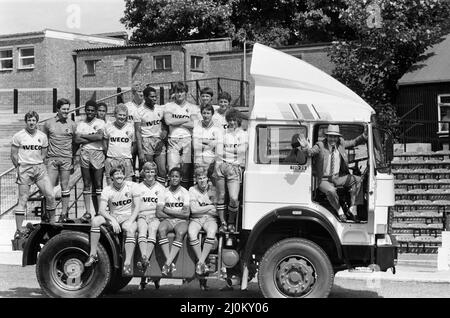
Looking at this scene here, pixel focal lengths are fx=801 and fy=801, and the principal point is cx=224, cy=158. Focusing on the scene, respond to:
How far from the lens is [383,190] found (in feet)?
35.0

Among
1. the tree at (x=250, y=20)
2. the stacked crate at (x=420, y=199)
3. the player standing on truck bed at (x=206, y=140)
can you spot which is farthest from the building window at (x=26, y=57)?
the player standing on truck bed at (x=206, y=140)

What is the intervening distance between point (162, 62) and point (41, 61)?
8.07m

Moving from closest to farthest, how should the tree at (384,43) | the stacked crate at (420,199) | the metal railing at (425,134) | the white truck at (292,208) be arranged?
the white truck at (292,208) → the stacked crate at (420,199) → the metal railing at (425,134) → the tree at (384,43)

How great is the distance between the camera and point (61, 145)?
1298cm

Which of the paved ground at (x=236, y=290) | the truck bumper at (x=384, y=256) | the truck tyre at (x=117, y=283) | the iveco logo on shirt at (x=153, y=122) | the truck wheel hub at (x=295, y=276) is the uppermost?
the iveco logo on shirt at (x=153, y=122)

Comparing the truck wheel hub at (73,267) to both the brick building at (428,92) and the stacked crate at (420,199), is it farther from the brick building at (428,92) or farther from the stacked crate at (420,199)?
the brick building at (428,92)

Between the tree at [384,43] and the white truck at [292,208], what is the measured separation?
17532 millimetres

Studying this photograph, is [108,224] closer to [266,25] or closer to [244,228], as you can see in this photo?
[244,228]

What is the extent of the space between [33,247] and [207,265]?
2.72 meters

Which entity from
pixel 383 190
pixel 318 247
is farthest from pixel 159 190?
pixel 383 190

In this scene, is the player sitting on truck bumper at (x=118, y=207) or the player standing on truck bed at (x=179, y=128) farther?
the player standing on truck bed at (x=179, y=128)

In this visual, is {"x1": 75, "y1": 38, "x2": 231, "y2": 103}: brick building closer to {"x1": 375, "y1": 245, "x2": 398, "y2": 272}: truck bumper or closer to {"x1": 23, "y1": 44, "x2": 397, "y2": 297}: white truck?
{"x1": 23, "y1": 44, "x2": 397, "y2": 297}: white truck

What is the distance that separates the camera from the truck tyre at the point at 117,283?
12061 mm

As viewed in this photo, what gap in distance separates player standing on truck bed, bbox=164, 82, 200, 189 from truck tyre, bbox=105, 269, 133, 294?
1.82m
